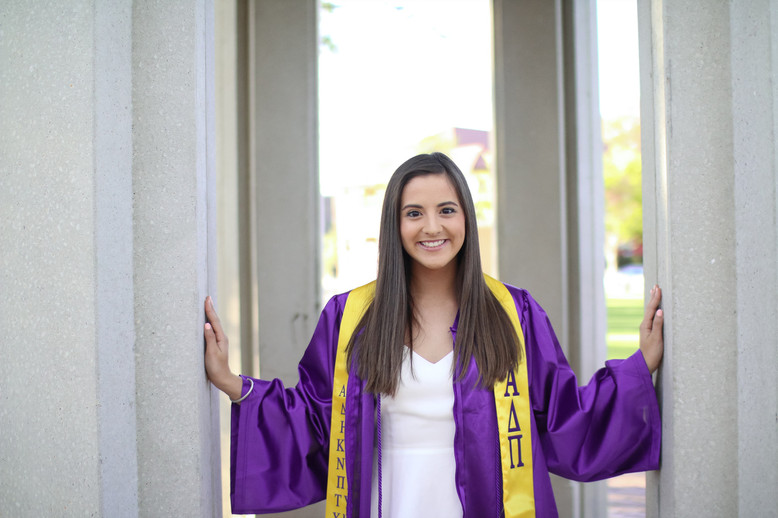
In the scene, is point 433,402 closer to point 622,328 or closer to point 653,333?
point 653,333

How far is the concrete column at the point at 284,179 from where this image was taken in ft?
14.4

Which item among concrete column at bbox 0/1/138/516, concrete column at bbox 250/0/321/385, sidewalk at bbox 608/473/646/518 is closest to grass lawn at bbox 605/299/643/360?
sidewalk at bbox 608/473/646/518

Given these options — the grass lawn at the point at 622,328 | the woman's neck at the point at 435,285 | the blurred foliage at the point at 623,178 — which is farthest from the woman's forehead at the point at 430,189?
the blurred foliage at the point at 623,178

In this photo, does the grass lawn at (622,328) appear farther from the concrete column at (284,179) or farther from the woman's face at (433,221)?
the woman's face at (433,221)

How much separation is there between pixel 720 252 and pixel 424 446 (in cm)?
128

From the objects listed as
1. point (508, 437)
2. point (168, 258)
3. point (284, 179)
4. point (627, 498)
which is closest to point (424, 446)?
point (508, 437)

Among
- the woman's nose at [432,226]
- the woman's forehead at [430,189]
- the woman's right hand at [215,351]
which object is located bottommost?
the woman's right hand at [215,351]

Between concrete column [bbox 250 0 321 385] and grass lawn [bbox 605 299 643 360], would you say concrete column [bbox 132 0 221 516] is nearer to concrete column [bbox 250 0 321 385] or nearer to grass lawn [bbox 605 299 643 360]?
concrete column [bbox 250 0 321 385]

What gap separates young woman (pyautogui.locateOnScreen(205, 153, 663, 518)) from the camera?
229cm

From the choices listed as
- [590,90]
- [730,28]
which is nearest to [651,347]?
[730,28]

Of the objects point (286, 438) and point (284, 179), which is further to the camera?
point (284, 179)

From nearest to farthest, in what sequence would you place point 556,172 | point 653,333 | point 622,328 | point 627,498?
point 653,333
point 556,172
point 627,498
point 622,328

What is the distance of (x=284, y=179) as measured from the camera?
14.4 feet

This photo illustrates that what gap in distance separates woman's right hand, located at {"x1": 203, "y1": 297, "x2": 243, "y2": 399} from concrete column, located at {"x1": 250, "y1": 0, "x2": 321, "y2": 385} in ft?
6.81
